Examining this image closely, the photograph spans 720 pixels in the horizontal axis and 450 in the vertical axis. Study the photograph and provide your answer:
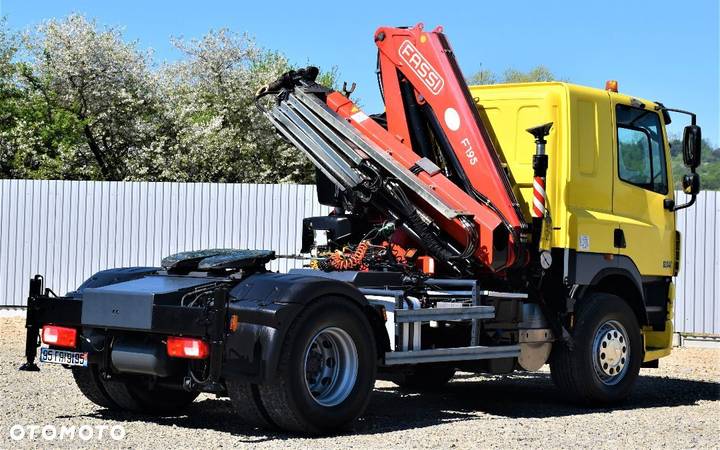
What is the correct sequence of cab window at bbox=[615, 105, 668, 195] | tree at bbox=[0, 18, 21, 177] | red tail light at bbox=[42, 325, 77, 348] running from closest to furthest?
1. red tail light at bbox=[42, 325, 77, 348]
2. cab window at bbox=[615, 105, 668, 195]
3. tree at bbox=[0, 18, 21, 177]

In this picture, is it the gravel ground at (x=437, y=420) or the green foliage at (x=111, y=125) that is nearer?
the gravel ground at (x=437, y=420)

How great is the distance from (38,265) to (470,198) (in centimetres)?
1400

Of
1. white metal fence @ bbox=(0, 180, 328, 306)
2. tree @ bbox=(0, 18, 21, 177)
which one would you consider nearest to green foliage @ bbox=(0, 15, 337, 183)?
tree @ bbox=(0, 18, 21, 177)

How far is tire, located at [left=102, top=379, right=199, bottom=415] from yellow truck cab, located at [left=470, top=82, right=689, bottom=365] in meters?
3.51

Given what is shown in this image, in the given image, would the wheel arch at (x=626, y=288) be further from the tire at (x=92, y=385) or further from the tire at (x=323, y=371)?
the tire at (x=92, y=385)

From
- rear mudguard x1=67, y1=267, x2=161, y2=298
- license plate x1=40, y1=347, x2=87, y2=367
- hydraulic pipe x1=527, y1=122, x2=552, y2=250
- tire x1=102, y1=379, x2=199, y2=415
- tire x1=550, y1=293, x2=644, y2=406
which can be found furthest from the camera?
tire x1=550, y1=293, x2=644, y2=406

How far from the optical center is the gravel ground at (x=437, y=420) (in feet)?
26.0

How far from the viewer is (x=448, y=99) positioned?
396 inches

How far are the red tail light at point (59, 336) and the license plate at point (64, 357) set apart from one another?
56mm

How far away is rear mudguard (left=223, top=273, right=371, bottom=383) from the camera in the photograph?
25.2ft

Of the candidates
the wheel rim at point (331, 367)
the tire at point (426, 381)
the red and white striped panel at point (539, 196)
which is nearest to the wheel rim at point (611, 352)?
the red and white striped panel at point (539, 196)

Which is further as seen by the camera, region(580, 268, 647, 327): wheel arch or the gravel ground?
region(580, 268, 647, 327): wheel arch

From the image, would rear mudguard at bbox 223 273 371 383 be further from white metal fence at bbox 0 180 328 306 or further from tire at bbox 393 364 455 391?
white metal fence at bbox 0 180 328 306

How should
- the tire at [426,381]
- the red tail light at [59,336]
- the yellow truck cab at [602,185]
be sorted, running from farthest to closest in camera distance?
the tire at [426,381], the yellow truck cab at [602,185], the red tail light at [59,336]
